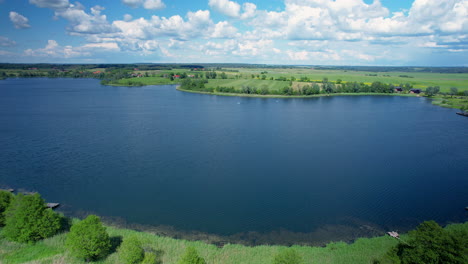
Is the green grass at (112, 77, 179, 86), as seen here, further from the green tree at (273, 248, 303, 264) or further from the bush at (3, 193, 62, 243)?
the green tree at (273, 248, 303, 264)

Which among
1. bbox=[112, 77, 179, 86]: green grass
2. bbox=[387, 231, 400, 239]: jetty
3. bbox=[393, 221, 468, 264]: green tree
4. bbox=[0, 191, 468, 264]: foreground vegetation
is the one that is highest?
bbox=[112, 77, 179, 86]: green grass

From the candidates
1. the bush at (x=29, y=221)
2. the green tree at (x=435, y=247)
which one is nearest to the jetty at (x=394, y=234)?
the green tree at (x=435, y=247)

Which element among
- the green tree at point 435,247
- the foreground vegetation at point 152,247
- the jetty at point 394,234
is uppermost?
the green tree at point 435,247

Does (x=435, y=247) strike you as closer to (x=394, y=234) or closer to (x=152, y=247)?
(x=394, y=234)

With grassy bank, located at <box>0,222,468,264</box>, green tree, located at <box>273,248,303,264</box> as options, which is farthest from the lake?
green tree, located at <box>273,248,303,264</box>

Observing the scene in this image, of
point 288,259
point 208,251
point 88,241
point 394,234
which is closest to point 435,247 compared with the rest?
point 394,234

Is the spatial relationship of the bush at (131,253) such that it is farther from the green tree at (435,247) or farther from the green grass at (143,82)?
the green grass at (143,82)
